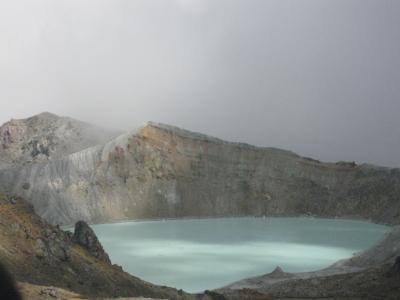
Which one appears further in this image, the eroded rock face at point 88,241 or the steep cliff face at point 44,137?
the steep cliff face at point 44,137

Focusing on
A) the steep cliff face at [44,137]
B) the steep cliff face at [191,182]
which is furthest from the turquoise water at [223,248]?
the steep cliff face at [44,137]

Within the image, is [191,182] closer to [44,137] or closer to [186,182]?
[186,182]

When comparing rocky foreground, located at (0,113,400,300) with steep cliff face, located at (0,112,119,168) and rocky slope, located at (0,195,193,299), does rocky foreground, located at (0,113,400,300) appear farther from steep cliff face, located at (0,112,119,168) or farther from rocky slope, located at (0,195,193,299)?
rocky slope, located at (0,195,193,299)

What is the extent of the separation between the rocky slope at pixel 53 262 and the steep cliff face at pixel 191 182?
5783 cm

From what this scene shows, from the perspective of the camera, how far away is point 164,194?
93938 mm

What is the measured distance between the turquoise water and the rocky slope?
260 inches

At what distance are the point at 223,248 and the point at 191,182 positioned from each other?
161 ft

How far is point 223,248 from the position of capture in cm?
4794

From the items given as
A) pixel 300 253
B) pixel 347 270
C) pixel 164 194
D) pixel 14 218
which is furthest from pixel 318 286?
pixel 164 194

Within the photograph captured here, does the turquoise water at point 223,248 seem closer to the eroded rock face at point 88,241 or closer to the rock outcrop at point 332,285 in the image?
the rock outcrop at point 332,285

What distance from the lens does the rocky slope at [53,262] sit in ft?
67.7

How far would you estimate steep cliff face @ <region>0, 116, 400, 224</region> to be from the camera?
86.3 metres

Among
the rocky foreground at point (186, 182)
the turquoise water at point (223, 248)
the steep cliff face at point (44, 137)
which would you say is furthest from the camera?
the steep cliff face at point (44, 137)

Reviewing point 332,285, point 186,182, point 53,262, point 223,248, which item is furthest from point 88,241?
point 186,182
